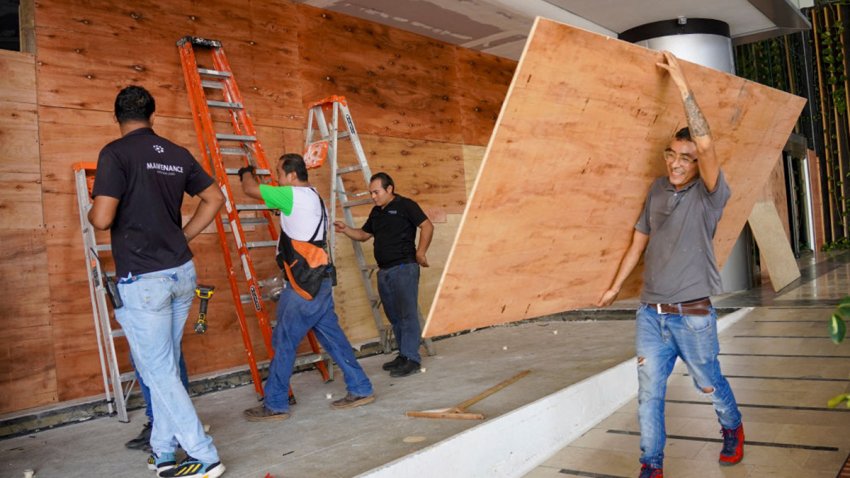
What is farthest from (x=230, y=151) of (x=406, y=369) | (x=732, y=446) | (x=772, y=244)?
(x=772, y=244)

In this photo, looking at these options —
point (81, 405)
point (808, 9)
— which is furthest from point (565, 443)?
point (808, 9)

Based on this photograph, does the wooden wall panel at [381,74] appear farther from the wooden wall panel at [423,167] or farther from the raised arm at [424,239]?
the raised arm at [424,239]

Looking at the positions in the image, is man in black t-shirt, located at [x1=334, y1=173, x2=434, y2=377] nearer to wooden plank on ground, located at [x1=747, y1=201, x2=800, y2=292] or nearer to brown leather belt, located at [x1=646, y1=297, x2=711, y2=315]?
brown leather belt, located at [x1=646, y1=297, x2=711, y2=315]

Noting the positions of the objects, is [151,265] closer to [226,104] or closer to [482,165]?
[482,165]

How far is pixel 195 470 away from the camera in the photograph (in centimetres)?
259

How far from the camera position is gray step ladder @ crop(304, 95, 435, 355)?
16.1ft

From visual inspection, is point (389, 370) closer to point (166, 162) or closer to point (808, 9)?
point (166, 162)

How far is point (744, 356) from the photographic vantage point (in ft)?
15.6

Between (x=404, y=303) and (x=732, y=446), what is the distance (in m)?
2.29

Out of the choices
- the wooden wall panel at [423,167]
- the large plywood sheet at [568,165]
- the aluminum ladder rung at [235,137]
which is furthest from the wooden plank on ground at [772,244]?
the aluminum ladder rung at [235,137]

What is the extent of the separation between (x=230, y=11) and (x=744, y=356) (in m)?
4.37

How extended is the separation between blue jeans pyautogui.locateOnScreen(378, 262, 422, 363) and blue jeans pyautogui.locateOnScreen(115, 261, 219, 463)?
205cm

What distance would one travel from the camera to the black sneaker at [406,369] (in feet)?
14.5

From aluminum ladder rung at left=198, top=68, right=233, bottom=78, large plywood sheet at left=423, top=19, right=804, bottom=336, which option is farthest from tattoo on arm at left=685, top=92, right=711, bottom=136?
aluminum ladder rung at left=198, top=68, right=233, bottom=78
